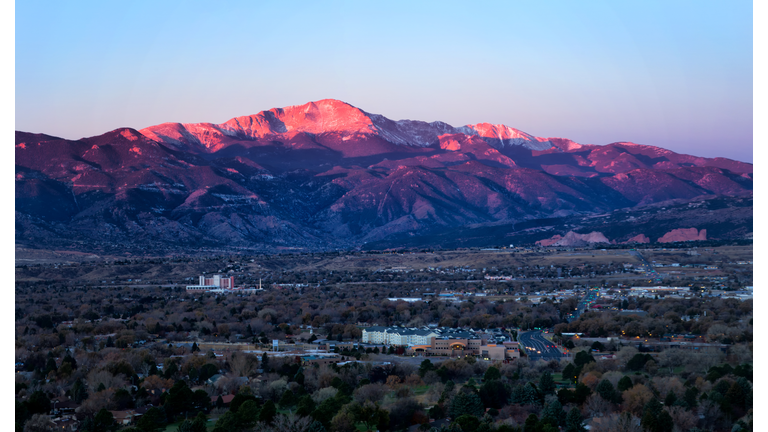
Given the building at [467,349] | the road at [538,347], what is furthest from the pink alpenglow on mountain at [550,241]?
the building at [467,349]

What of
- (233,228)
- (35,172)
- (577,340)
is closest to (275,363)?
(577,340)

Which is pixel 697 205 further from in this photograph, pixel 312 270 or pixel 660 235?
pixel 312 270

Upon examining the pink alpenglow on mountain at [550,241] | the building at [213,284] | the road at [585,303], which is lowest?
the building at [213,284]

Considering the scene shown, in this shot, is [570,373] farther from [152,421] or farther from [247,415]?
[152,421]

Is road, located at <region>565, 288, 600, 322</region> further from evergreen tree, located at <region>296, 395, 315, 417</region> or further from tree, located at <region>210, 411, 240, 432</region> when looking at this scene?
tree, located at <region>210, 411, 240, 432</region>

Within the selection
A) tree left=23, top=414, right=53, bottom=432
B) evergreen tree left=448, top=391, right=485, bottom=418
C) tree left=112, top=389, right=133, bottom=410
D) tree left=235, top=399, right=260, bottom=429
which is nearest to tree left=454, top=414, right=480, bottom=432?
evergreen tree left=448, top=391, right=485, bottom=418

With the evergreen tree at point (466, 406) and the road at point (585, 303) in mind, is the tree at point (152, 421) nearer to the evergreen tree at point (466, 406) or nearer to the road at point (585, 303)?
the evergreen tree at point (466, 406)

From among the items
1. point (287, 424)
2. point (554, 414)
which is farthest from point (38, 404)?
point (554, 414)
